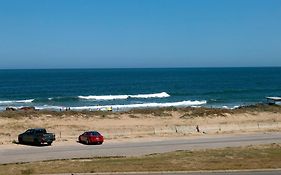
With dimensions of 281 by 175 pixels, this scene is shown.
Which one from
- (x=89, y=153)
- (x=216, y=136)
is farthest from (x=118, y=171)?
(x=216, y=136)

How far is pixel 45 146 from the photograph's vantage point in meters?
36.5

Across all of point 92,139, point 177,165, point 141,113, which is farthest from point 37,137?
point 141,113

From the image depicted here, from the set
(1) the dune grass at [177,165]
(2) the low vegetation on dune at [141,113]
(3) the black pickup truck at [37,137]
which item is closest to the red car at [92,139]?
(3) the black pickup truck at [37,137]

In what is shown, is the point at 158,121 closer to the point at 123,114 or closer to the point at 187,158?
the point at 123,114

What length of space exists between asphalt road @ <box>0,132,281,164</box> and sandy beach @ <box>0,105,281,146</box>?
112 inches

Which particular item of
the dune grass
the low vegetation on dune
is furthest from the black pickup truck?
the low vegetation on dune

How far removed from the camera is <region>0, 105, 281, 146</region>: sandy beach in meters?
43.2

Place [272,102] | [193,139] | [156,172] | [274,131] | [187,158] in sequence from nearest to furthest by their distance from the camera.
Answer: [156,172] → [187,158] → [193,139] → [274,131] → [272,102]

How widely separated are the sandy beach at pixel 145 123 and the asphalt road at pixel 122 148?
284 centimetres

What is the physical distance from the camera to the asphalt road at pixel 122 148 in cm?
3103

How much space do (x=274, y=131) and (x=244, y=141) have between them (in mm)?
8085

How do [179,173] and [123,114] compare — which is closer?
[179,173]

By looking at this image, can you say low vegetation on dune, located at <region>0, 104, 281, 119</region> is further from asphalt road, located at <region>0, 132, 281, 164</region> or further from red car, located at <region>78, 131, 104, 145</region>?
red car, located at <region>78, 131, 104, 145</region>

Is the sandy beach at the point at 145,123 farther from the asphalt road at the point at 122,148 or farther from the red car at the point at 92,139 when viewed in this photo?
the asphalt road at the point at 122,148
